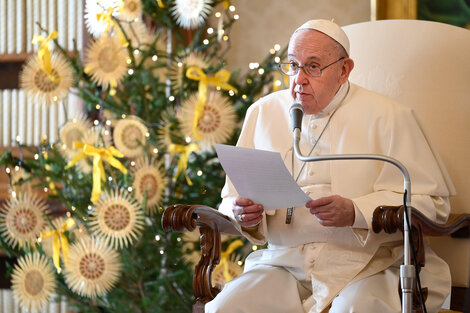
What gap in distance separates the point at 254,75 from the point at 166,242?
99cm

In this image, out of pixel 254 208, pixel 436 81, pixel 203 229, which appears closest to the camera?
pixel 254 208

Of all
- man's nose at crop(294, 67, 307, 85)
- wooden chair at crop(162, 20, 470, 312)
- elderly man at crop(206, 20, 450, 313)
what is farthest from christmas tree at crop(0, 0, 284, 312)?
man's nose at crop(294, 67, 307, 85)

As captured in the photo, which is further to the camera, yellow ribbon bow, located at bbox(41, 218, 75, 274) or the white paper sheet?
yellow ribbon bow, located at bbox(41, 218, 75, 274)

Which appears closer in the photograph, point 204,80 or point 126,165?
point 204,80

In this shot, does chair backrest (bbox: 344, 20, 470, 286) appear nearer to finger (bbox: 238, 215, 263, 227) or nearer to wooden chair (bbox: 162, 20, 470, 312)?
wooden chair (bbox: 162, 20, 470, 312)

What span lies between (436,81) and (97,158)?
1621 millimetres

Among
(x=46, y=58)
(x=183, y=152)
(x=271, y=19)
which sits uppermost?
(x=271, y=19)

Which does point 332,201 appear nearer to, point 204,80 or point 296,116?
point 296,116

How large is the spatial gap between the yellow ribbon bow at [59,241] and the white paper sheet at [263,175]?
154cm

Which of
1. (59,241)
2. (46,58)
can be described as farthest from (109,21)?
(59,241)

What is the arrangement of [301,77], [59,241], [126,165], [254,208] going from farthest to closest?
[126,165] < [59,241] < [301,77] < [254,208]

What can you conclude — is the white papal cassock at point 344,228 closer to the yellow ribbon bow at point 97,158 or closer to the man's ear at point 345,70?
the man's ear at point 345,70

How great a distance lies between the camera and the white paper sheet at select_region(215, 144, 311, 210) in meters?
2.33

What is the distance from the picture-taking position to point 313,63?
2.80 m
